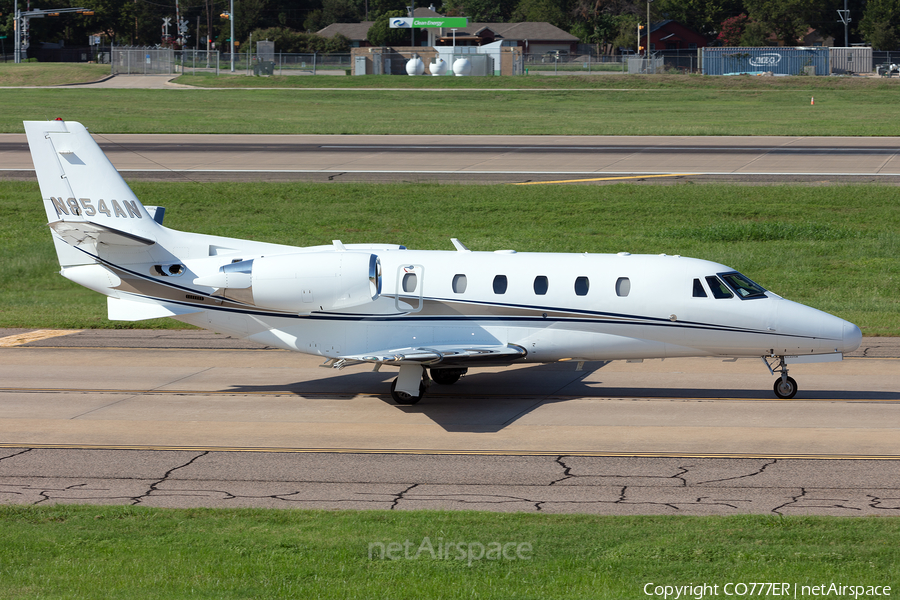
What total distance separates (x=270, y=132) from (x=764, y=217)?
35.0 meters

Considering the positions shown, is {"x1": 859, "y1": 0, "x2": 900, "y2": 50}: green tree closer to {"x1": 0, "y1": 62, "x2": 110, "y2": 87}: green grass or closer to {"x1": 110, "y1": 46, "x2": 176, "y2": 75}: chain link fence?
{"x1": 110, "y1": 46, "x2": 176, "y2": 75}: chain link fence

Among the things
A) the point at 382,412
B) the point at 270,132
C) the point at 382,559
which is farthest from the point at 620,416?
the point at 270,132

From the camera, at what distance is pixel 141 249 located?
21.8m

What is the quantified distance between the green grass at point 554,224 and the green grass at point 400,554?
A: 19.7 m

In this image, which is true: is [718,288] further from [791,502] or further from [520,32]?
[520,32]

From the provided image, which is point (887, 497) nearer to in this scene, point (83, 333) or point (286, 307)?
point (286, 307)

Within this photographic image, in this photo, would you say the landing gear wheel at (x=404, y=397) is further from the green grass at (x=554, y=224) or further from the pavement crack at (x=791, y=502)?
the green grass at (x=554, y=224)

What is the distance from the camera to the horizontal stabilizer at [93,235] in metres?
20.5

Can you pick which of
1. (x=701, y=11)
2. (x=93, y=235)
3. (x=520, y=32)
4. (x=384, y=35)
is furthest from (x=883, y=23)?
(x=93, y=235)

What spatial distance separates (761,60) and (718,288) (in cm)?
9744

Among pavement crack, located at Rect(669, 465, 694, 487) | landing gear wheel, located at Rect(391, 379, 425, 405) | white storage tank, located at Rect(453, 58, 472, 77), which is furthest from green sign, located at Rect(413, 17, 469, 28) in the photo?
pavement crack, located at Rect(669, 465, 694, 487)

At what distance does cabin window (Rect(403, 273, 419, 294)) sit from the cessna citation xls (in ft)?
0.07

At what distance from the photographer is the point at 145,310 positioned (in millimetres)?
21875

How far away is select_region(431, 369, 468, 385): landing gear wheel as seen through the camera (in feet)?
74.4
